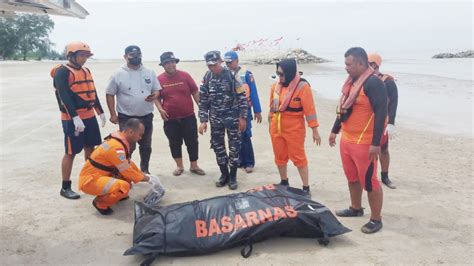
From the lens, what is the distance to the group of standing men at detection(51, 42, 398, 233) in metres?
3.93

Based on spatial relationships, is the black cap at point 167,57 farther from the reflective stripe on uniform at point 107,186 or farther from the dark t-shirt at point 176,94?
the reflective stripe on uniform at point 107,186

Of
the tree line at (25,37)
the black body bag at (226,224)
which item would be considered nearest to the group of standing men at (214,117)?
the black body bag at (226,224)

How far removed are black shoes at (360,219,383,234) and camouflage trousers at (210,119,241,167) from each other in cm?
198

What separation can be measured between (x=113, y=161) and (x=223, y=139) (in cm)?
160

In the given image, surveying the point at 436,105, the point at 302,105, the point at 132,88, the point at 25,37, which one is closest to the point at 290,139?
the point at 302,105

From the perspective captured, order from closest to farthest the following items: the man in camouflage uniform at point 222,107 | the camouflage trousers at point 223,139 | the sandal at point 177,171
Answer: the man in camouflage uniform at point 222,107, the camouflage trousers at point 223,139, the sandal at point 177,171

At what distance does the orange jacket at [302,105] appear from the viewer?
4.71 m

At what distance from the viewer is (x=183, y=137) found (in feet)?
19.9

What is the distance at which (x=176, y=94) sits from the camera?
575 cm

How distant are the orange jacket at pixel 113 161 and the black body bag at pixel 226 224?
55 centimetres

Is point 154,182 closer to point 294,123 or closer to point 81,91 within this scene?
point 81,91

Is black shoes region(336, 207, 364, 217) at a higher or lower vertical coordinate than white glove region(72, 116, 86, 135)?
lower

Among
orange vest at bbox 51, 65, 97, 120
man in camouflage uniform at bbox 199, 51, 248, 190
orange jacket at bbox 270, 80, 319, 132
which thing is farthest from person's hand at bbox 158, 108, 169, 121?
orange jacket at bbox 270, 80, 319, 132

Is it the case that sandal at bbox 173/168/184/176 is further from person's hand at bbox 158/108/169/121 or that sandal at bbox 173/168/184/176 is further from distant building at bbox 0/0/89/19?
distant building at bbox 0/0/89/19
